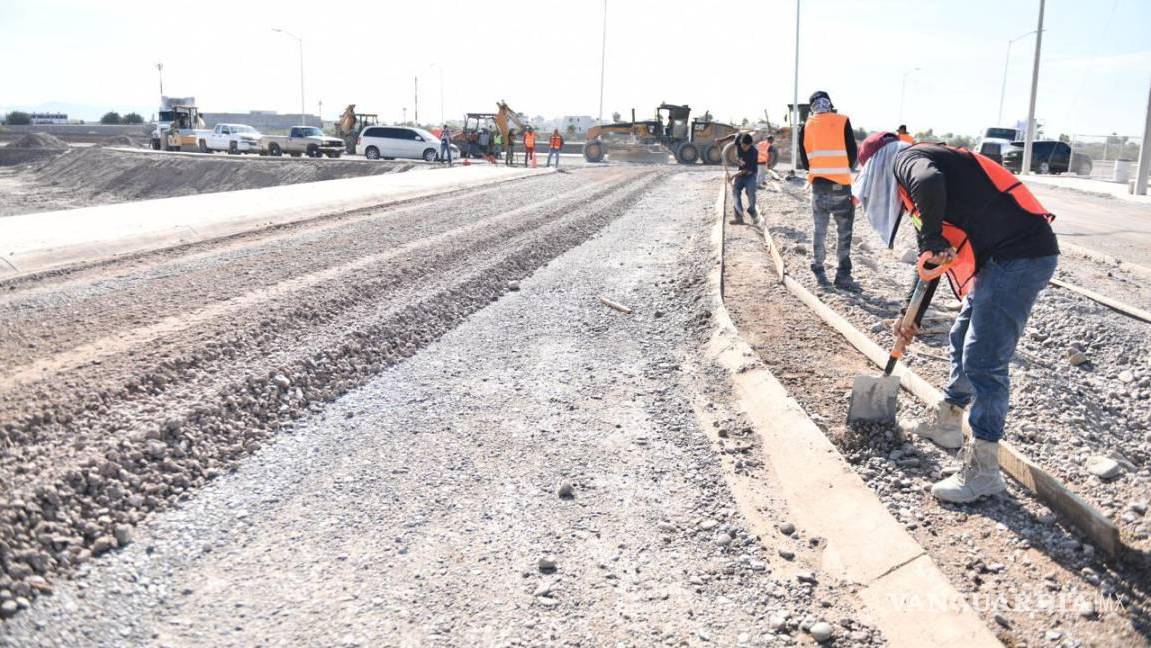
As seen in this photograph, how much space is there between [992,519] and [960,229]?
1366mm

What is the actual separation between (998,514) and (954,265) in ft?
4.01

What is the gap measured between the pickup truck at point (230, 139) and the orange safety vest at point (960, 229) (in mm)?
40486

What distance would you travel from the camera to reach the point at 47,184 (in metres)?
33.9

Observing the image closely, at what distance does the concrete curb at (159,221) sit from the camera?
9.33 m

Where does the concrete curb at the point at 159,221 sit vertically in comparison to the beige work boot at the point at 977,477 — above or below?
above

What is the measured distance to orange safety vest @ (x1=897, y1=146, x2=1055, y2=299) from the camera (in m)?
3.74

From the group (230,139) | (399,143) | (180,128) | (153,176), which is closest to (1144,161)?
(399,143)

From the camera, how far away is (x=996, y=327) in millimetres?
3756

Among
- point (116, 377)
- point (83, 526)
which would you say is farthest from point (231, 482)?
point (116, 377)

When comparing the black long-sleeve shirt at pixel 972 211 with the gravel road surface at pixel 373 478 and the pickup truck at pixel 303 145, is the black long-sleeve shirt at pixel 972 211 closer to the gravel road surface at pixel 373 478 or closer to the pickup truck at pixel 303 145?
the gravel road surface at pixel 373 478

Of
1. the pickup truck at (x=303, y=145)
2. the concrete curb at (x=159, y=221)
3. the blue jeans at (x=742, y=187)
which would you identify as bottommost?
the concrete curb at (x=159, y=221)

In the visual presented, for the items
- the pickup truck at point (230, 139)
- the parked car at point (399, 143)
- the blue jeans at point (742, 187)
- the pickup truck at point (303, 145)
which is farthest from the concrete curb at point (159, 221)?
the pickup truck at point (230, 139)

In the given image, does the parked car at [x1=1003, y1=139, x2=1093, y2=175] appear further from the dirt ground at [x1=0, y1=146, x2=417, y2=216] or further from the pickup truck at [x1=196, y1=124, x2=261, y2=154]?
the pickup truck at [x1=196, y1=124, x2=261, y2=154]

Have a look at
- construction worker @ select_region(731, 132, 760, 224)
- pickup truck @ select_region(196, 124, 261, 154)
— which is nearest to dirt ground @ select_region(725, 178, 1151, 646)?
construction worker @ select_region(731, 132, 760, 224)
